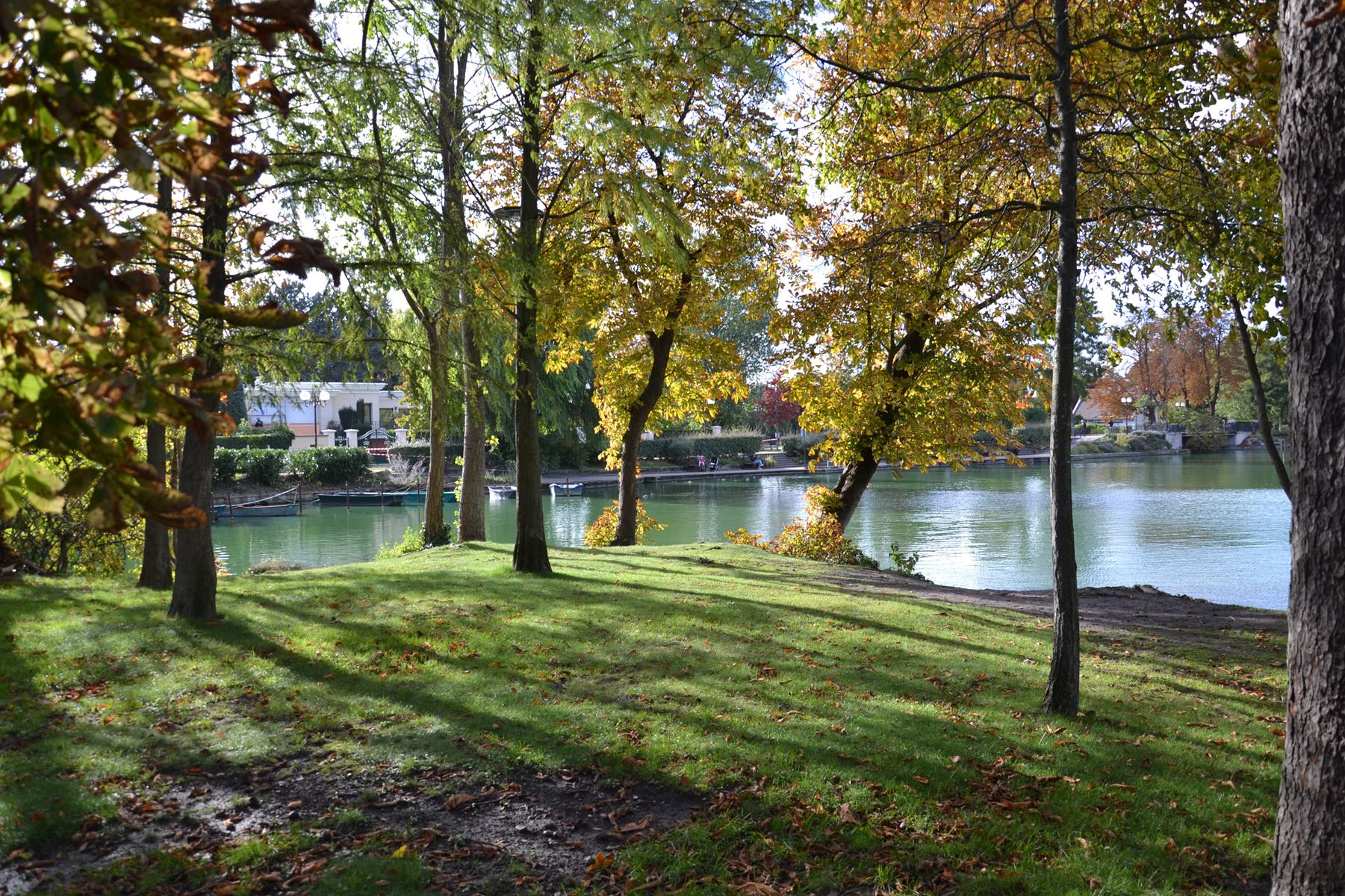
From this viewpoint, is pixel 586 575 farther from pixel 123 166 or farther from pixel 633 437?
pixel 123 166

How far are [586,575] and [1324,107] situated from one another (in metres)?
9.27

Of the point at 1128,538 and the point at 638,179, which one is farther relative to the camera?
the point at 1128,538

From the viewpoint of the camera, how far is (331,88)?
304 inches

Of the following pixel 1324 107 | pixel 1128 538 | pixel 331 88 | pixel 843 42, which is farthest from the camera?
pixel 1128 538

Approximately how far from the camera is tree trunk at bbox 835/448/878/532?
15.8m

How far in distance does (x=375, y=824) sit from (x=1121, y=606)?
9478 mm

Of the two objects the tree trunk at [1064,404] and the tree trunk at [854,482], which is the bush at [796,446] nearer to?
the tree trunk at [854,482]

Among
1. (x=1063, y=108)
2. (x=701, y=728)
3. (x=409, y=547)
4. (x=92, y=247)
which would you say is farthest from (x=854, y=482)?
(x=92, y=247)

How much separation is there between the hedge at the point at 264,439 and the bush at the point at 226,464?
6165 mm

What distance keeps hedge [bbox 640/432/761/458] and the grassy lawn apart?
39396 mm

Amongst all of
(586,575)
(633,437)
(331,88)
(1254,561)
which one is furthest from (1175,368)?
(331,88)

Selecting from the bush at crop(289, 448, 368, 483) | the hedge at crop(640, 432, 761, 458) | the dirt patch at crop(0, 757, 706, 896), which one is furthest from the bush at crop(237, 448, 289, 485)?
the dirt patch at crop(0, 757, 706, 896)

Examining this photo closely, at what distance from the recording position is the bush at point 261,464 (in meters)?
34.4

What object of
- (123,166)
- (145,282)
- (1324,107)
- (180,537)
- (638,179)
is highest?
(638,179)
